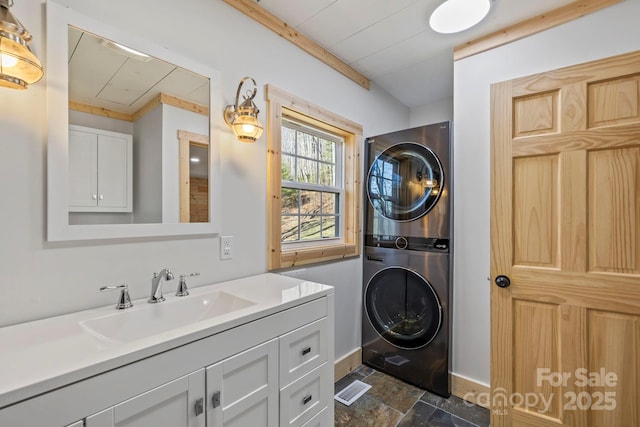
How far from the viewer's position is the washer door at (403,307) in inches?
84.4

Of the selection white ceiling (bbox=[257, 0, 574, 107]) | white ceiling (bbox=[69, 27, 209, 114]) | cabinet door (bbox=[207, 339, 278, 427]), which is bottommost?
cabinet door (bbox=[207, 339, 278, 427])

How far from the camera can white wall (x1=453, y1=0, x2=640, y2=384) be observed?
1.86 meters

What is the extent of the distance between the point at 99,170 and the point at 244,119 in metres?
0.71

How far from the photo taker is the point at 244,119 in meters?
1.55

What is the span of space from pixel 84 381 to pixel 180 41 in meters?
1.46

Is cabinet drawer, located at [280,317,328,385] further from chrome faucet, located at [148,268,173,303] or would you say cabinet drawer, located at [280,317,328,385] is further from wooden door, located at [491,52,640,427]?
wooden door, located at [491,52,640,427]

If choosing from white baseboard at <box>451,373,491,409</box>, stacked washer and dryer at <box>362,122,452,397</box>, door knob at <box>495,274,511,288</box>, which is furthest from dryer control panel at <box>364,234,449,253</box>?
white baseboard at <box>451,373,491,409</box>

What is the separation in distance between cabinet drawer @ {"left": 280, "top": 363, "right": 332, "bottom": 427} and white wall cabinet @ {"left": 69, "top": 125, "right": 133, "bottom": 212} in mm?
1082

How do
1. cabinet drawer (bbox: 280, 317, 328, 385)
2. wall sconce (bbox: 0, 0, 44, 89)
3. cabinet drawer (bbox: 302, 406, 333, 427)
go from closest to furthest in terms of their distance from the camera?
wall sconce (bbox: 0, 0, 44, 89) → cabinet drawer (bbox: 280, 317, 328, 385) → cabinet drawer (bbox: 302, 406, 333, 427)

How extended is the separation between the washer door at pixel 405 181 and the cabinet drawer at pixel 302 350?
→ 3.89 ft

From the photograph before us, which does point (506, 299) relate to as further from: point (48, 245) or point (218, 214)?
point (48, 245)

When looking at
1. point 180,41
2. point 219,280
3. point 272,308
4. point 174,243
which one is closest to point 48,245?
point 174,243

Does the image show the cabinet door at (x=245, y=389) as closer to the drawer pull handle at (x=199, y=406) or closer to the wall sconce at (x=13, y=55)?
the drawer pull handle at (x=199, y=406)

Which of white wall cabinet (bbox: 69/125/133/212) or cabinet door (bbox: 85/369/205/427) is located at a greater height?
white wall cabinet (bbox: 69/125/133/212)
